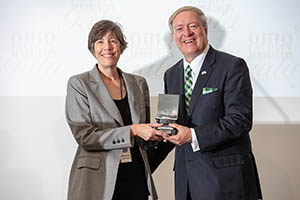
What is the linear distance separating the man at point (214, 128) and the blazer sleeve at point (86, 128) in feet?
0.93

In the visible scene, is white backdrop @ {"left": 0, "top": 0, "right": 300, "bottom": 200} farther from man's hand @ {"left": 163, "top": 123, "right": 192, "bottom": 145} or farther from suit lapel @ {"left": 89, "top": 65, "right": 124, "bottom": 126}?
man's hand @ {"left": 163, "top": 123, "right": 192, "bottom": 145}

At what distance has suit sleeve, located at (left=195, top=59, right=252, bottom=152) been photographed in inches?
73.5

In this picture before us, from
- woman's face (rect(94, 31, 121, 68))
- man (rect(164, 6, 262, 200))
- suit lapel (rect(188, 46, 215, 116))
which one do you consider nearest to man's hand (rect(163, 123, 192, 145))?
man (rect(164, 6, 262, 200))

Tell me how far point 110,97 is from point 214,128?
61 centimetres

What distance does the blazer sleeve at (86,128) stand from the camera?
193cm

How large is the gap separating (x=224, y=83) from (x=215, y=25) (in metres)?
1.42

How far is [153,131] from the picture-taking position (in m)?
1.89

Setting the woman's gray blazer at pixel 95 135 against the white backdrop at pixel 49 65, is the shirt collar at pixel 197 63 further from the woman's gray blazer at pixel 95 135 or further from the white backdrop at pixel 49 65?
the white backdrop at pixel 49 65

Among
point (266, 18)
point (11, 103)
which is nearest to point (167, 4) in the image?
point (266, 18)

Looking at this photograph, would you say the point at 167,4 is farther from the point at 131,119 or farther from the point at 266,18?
the point at 131,119

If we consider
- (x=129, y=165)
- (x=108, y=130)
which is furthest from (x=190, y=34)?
(x=129, y=165)

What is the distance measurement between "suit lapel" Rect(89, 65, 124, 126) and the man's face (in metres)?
0.53

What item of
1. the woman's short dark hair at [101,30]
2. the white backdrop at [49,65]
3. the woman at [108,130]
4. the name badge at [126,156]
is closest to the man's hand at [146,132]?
the woman at [108,130]

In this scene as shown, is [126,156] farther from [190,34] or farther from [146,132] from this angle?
[190,34]
